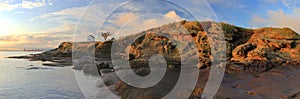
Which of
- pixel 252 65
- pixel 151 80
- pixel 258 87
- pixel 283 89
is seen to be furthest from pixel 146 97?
pixel 252 65

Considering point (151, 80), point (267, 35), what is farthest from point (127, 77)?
point (267, 35)

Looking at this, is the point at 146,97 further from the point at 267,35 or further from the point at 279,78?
the point at 267,35

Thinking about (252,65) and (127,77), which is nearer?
(127,77)

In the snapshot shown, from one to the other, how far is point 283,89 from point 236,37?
19.1m

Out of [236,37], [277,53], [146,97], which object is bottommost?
[146,97]

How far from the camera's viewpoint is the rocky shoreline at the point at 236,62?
475 inches

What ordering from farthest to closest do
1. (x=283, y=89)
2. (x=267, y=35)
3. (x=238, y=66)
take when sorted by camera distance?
(x=267, y=35), (x=238, y=66), (x=283, y=89)

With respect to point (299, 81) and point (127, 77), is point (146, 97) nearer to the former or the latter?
point (127, 77)

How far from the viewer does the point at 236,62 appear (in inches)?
795

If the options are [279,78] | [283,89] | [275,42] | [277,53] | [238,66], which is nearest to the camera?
[283,89]

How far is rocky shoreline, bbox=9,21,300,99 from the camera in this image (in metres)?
12.1

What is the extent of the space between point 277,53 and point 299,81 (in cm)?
1128

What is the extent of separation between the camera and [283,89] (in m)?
12.1

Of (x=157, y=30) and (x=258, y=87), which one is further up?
(x=157, y=30)
